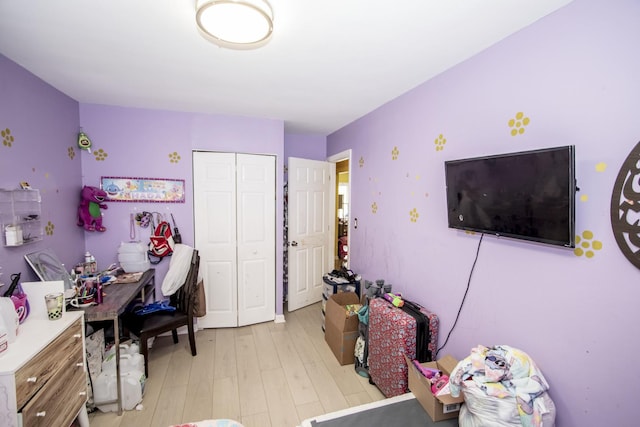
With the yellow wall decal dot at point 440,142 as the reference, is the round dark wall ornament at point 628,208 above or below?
below

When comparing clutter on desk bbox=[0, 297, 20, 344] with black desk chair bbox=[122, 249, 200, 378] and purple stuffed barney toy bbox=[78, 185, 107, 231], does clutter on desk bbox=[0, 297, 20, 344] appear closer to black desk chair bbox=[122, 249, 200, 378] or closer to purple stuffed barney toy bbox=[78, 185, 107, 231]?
black desk chair bbox=[122, 249, 200, 378]

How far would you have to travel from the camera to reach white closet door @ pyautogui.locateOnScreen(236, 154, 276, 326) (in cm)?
325

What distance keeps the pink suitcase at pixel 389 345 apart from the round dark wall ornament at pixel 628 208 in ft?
3.98

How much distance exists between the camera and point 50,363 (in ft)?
4.80

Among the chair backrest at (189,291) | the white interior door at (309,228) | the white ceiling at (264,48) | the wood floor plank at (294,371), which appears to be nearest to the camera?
the white ceiling at (264,48)

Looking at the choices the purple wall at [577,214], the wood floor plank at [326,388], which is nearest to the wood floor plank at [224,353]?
the wood floor plank at [326,388]

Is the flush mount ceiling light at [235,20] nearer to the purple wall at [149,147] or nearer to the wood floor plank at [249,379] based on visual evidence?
the purple wall at [149,147]

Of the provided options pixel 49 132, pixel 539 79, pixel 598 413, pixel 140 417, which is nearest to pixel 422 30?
pixel 539 79

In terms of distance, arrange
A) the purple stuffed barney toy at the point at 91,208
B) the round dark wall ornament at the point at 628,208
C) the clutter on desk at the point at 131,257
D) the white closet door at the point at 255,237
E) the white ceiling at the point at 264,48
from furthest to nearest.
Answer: the white closet door at the point at 255,237 < the clutter on desk at the point at 131,257 < the purple stuffed barney toy at the point at 91,208 < the white ceiling at the point at 264,48 < the round dark wall ornament at the point at 628,208

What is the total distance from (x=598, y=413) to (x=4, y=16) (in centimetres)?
338

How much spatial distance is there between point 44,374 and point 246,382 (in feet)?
4.41

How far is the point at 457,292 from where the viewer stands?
75.7 inches

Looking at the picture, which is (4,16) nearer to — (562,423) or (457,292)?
(457,292)

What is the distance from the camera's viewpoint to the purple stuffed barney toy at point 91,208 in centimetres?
271
